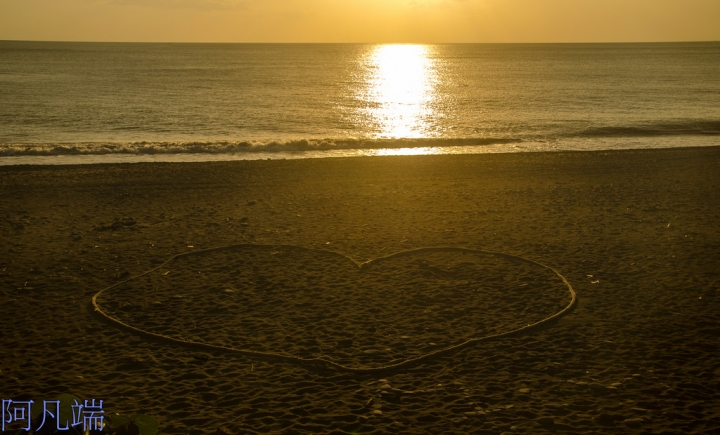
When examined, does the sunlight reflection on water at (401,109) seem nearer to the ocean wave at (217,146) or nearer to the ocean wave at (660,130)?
the ocean wave at (217,146)

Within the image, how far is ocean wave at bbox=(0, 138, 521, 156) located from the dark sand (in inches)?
272

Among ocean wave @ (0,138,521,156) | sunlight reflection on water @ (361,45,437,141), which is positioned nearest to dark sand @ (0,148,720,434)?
ocean wave @ (0,138,521,156)

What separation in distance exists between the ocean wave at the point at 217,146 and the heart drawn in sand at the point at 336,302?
38.3ft

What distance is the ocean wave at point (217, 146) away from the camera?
719 inches

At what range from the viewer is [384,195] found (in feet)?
36.7

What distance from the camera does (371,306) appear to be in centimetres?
614

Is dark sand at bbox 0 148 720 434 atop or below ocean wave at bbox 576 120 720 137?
below

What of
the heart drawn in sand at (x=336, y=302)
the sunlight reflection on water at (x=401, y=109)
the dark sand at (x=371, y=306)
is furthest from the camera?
the sunlight reflection on water at (x=401, y=109)

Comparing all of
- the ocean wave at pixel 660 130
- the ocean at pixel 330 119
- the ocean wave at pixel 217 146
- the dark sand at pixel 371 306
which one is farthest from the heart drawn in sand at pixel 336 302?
the ocean wave at pixel 660 130

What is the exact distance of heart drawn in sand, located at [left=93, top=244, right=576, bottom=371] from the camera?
534cm

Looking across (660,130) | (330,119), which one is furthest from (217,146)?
(660,130)

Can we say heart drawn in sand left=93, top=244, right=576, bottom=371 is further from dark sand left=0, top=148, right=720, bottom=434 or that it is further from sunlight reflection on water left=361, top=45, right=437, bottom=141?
sunlight reflection on water left=361, top=45, right=437, bottom=141

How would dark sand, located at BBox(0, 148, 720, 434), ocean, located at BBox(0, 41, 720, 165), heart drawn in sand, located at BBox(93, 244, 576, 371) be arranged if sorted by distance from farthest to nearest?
ocean, located at BBox(0, 41, 720, 165), heart drawn in sand, located at BBox(93, 244, 576, 371), dark sand, located at BBox(0, 148, 720, 434)

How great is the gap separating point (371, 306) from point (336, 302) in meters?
0.34
